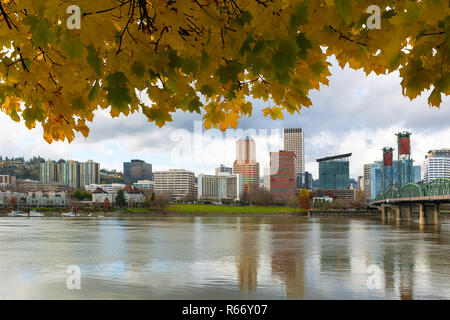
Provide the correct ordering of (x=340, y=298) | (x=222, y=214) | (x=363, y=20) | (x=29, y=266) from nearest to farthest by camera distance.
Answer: (x=363, y=20), (x=340, y=298), (x=29, y=266), (x=222, y=214)

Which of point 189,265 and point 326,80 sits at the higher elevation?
point 326,80

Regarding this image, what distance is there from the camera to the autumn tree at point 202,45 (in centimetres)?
232

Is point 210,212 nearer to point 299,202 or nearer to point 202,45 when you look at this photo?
point 299,202

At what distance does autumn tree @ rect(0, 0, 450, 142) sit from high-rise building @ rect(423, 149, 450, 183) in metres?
183

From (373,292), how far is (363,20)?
14527mm

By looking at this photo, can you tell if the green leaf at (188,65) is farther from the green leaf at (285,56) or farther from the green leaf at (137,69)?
the green leaf at (285,56)

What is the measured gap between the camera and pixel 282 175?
179 meters

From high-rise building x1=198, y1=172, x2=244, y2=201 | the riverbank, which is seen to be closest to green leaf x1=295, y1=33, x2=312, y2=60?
the riverbank

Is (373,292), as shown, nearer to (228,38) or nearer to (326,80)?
(326,80)

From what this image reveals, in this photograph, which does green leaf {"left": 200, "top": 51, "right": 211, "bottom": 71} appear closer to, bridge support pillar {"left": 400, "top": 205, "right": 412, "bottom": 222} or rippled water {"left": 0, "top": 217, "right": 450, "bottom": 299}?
rippled water {"left": 0, "top": 217, "right": 450, "bottom": 299}

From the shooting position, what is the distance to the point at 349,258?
82.2 ft

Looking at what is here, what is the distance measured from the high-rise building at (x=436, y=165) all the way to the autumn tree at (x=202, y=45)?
183344mm
